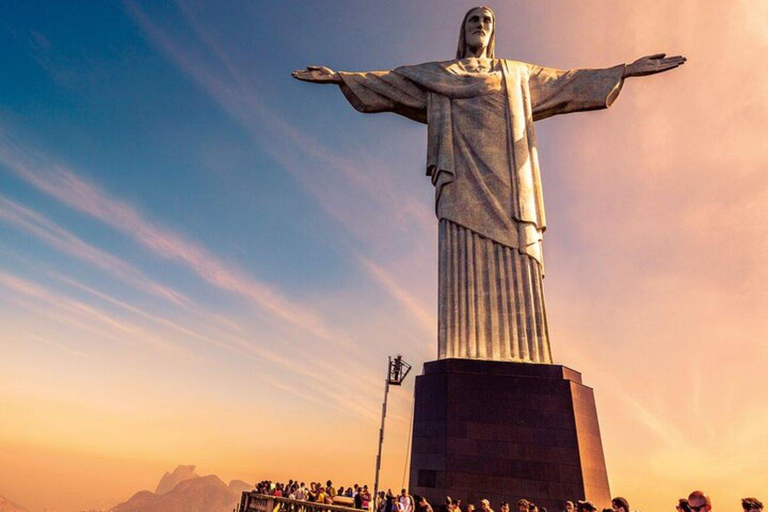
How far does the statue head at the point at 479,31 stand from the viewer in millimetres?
12453

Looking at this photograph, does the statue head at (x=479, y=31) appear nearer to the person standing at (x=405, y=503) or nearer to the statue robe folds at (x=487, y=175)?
the statue robe folds at (x=487, y=175)

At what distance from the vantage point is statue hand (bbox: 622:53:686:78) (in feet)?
36.6

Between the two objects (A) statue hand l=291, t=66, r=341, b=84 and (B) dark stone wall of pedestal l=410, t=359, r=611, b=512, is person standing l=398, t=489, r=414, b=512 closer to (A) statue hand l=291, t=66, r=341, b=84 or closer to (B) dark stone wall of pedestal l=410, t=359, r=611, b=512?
(B) dark stone wall of pedestal l=410, t=359, r=611, b=512

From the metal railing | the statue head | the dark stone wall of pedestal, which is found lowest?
the metal railing

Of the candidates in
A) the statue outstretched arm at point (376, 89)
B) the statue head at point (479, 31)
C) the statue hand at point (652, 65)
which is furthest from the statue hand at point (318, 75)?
the statue hand at point (652, 65)

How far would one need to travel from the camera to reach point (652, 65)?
11.4m

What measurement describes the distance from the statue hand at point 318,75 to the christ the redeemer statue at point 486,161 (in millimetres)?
26

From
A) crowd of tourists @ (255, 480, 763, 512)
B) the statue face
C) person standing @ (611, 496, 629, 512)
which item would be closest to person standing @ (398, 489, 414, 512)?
crowd of tourists @ (255, 480, 763, 512)

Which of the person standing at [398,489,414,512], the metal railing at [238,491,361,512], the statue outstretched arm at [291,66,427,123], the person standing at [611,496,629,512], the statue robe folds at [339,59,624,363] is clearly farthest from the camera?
the statue outstretched arm at [291,66,427,123]

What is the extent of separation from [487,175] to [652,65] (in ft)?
17.0

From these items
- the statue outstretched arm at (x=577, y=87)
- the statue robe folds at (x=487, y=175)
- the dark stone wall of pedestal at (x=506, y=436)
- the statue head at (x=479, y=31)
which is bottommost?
the dark stone wall of pedestal at (x=506, y=436)

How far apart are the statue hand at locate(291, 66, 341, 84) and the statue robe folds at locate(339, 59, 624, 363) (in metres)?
0.26

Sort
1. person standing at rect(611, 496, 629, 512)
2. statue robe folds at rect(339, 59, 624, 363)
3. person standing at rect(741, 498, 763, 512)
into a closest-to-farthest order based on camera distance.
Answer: person standing at rect(741, 498, 763, 512) < person standing at rect(611, 496, 629, 512) < statue robe folds at rect(339, 59, 624, 363)

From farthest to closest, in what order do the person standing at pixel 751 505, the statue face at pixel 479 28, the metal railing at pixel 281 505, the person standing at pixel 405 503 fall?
the statue face at pixel 479 28, the metal railing at pixel 281 505, the person standing at pixel 405 503, the person standing at pixel 751 505
